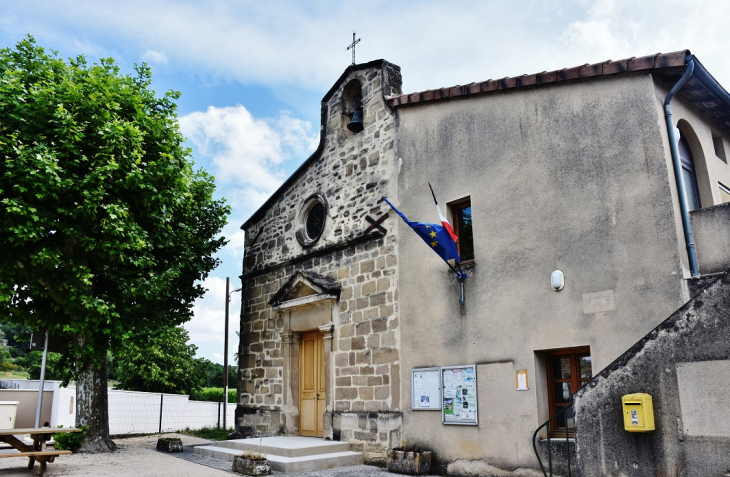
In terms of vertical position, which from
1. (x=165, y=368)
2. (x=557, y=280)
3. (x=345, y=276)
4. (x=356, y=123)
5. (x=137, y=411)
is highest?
(x=356, y=123)

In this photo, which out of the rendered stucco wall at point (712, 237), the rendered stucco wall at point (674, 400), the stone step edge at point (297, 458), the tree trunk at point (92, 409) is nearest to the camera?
the rendered stucco wall at point (674, 400)

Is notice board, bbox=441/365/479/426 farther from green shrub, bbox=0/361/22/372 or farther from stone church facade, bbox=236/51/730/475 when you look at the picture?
green shrub, bbox=0/361/22/372

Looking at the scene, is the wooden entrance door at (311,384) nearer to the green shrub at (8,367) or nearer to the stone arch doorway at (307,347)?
the stone arch doorway at (307,347)

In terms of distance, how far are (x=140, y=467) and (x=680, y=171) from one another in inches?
346

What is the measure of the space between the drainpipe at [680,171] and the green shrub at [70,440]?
10168mm

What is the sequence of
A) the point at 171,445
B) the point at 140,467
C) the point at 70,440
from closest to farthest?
the point at 140,467 → the point at 70,440 → the point at 171,445

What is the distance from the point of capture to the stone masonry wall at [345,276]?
32.0 ft

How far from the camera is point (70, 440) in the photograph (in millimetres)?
10406

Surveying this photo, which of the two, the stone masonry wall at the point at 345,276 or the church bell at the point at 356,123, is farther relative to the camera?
the church bell at the point at 356,123

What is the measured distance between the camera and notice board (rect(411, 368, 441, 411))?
8680mm

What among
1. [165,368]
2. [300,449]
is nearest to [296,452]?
[300,449]

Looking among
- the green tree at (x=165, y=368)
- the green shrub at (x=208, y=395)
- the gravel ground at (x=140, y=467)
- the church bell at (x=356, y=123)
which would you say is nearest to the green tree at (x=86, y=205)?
the gravel ground at (x=140, y=467)

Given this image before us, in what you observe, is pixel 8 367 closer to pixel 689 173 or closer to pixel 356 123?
pixel 356 123

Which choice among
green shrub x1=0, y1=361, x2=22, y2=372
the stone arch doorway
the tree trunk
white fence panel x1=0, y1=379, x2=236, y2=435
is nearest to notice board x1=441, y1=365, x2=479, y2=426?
the stone arch doorway
